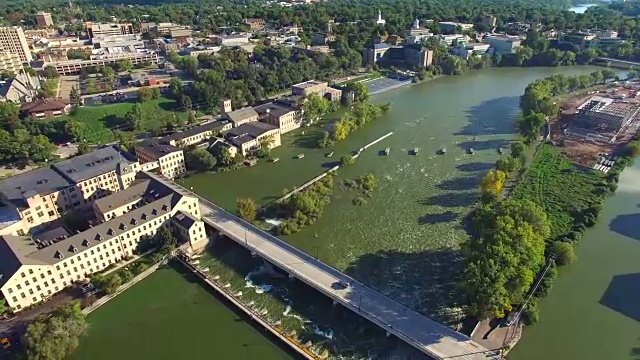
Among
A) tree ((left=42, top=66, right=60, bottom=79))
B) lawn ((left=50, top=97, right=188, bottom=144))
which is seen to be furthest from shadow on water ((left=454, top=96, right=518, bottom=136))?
tree ((left=42, top=66, right=60, bottom=79))

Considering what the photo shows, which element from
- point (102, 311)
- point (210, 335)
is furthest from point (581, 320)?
point (102, 311)

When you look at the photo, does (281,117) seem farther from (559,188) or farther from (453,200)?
(559,188)

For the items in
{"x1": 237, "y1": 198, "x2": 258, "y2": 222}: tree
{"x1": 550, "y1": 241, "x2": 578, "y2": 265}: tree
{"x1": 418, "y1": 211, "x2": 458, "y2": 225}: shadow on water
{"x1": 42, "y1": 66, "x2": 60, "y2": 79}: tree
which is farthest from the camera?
{"x1": 42, "y1": 66, "x2": 60, "y2": 79}: tree

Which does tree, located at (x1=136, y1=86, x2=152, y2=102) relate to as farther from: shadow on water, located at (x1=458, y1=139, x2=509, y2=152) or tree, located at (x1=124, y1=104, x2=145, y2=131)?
shadow on water, located at (x1=458, y1=139, x2=509, y2=152)

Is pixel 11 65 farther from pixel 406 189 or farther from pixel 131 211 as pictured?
pixel 406 189

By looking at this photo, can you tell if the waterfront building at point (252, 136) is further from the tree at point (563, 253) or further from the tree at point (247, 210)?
the tree at point (563, 253)

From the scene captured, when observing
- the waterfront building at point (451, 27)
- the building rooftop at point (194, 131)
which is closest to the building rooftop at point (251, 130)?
the building rooftop at point (194, 131)
